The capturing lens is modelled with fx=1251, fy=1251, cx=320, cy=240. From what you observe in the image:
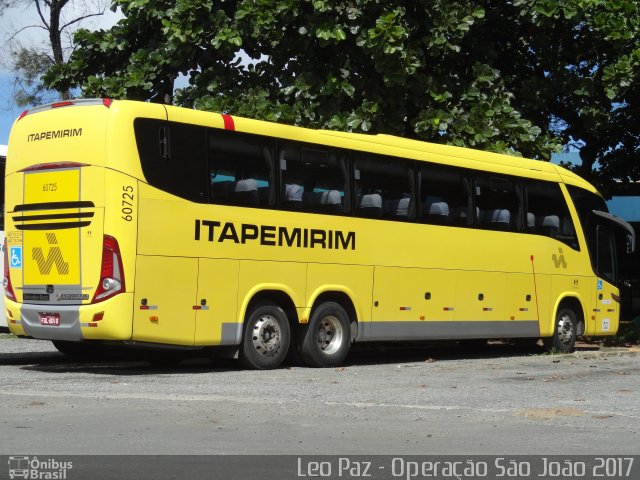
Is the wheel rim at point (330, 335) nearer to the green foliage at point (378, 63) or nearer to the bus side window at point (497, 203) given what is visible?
the bus side window at point (497, 203)

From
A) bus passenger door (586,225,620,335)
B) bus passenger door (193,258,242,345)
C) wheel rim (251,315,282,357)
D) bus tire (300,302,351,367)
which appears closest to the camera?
bus passenger door (193,258,242,345)

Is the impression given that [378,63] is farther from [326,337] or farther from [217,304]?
[217,304]

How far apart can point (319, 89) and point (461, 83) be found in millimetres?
2833

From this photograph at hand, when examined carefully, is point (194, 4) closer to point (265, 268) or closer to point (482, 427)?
point (265, 268)

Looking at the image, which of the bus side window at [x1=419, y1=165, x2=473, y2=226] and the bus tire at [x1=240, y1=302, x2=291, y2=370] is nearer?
the bus tire at [x1=240, y1=302, x2=291, y2=370]

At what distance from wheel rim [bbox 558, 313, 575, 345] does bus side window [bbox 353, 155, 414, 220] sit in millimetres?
4983

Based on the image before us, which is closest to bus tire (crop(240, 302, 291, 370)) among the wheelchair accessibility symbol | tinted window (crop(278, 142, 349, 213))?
tinted window (crop(278, 142, 349, 213))

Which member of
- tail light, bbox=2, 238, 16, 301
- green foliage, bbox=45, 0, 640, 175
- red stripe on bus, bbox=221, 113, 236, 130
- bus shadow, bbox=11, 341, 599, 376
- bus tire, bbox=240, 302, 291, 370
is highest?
green foliage, bbox=45, 0, 640, 175

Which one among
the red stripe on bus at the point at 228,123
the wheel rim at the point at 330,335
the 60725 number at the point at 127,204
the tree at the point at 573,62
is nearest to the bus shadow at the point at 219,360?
the wheel rim at the point at 330,335

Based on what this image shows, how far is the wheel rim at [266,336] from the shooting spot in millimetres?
16531

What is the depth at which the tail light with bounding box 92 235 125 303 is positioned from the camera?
1479 cm

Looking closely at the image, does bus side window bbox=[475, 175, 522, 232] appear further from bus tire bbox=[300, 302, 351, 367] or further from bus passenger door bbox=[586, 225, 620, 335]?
bus tire bbox=[300, 302, 351, 367]

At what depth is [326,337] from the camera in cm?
1770

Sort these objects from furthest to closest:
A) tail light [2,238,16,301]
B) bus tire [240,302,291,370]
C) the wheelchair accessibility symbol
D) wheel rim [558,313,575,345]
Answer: wheel rim [558,313,575,345] < bus tire [240,302,291,370] < tail light [2,238,16,301] < the wheelchair accessibility symbol
